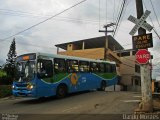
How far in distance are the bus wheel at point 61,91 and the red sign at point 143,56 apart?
812cm

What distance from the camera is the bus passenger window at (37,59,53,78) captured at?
1602 cm

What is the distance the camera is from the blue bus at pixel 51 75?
51.9 feet

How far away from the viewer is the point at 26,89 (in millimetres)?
15797

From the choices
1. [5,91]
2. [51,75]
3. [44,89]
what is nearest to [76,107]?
[44,89]

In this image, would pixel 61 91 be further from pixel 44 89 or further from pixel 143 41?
pixel 143 41

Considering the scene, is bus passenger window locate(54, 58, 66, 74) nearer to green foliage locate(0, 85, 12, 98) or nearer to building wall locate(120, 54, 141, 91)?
green foliage locate(0, 85, 12, 98)

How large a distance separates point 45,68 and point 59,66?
5.60ft

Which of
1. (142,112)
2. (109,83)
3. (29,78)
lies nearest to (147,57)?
(142,112)

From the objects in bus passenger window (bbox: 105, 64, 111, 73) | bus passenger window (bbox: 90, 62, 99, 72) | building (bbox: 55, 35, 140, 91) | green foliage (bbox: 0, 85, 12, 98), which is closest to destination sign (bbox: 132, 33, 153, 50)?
bus passenger window (bbox: 90, 62, 99, 72)

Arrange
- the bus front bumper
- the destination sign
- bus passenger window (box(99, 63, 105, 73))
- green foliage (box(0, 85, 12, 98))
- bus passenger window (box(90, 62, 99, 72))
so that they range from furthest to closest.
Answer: bus passenger window (box(99, 63, 105, 73)) < bus passenger window (box(90, 62, 99, 72)) < green foliage (box(0, 85, 12, 98)) < the bus front bumper < the destination sign

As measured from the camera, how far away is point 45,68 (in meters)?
16.4

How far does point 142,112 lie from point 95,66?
40.8 ft

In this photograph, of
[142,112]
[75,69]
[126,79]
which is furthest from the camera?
[126,79]

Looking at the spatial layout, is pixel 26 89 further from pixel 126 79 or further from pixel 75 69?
pixel 126 79
